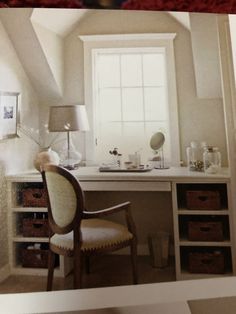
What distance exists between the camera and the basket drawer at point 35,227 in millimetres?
1599

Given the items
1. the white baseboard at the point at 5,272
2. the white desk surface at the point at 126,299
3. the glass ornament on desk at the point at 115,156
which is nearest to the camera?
the white desk surface at the point at 126,299

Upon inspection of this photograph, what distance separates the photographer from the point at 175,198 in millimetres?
1484

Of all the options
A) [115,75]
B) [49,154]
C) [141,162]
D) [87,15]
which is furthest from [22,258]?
[87,15]

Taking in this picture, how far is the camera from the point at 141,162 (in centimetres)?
177

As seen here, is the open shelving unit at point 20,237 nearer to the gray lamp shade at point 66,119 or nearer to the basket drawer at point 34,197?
the basket drawer at point 34,197

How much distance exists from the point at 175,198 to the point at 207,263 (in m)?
0.41

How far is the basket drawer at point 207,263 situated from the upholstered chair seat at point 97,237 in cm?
42

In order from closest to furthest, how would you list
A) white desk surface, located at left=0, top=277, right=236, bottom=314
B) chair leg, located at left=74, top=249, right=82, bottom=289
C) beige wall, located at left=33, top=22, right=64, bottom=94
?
white desk surface, located at left=0, top=277, right=236, bottom=314 < chair leg, located at left=74, top=249, right=82, bottom=289 < beige wall, located at left=33, top=22, right=64, bottom=94

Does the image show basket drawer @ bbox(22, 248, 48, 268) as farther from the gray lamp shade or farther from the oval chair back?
the gray lamp shade

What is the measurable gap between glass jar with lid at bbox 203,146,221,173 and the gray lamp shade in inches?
31.6

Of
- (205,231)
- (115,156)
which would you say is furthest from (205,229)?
(115,156)

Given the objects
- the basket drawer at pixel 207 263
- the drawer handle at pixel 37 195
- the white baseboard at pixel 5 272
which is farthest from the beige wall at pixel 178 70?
the white baseboard at pixel 5 272

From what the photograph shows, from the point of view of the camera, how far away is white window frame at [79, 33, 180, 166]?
180cm

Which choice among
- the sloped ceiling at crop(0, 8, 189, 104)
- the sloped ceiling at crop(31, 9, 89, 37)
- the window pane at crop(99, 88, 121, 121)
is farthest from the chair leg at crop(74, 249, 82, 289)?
the sloped ceiling at crop(31, 9, 89, 37)
